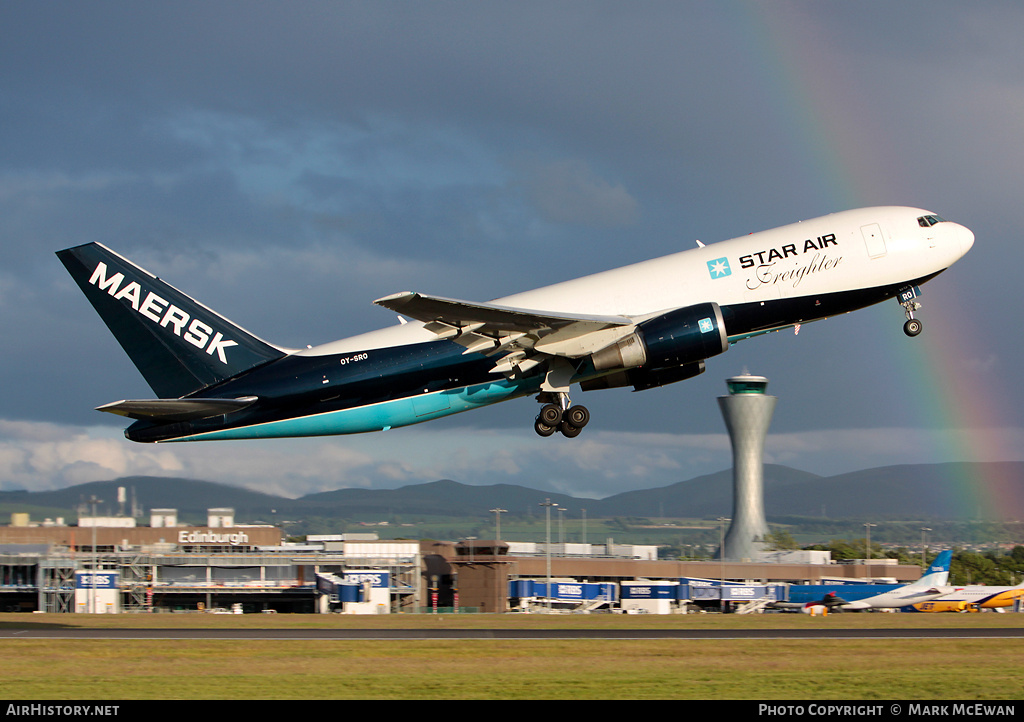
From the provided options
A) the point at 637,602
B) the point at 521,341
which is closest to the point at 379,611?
the point at 637,602

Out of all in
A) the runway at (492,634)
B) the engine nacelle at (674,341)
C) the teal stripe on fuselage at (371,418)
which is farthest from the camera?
the teal stripe on fuselage at (371,418)

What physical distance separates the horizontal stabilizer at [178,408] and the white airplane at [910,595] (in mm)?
51055

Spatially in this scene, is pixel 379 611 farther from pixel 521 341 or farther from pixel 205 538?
pixel 205 538

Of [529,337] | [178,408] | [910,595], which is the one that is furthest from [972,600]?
[178,408]

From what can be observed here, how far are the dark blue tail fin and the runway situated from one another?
29.5ft

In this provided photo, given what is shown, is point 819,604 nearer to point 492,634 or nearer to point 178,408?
point 492,634

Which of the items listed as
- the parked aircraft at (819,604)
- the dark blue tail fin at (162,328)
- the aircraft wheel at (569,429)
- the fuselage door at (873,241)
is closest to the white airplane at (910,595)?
the parked aircraft at (819,604)

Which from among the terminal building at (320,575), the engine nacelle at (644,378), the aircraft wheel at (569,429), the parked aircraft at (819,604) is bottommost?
the parked aircraft at (819,604)

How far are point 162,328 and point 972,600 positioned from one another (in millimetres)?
61645

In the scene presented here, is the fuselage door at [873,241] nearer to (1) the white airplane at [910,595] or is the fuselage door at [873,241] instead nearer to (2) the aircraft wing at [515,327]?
(2) the aircraft wing at [515,327]

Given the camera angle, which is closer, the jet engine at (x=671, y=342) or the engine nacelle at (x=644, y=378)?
the jet engine at (x=671, y=342)

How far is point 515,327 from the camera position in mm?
36125

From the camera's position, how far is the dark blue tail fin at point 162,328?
1565 inches
